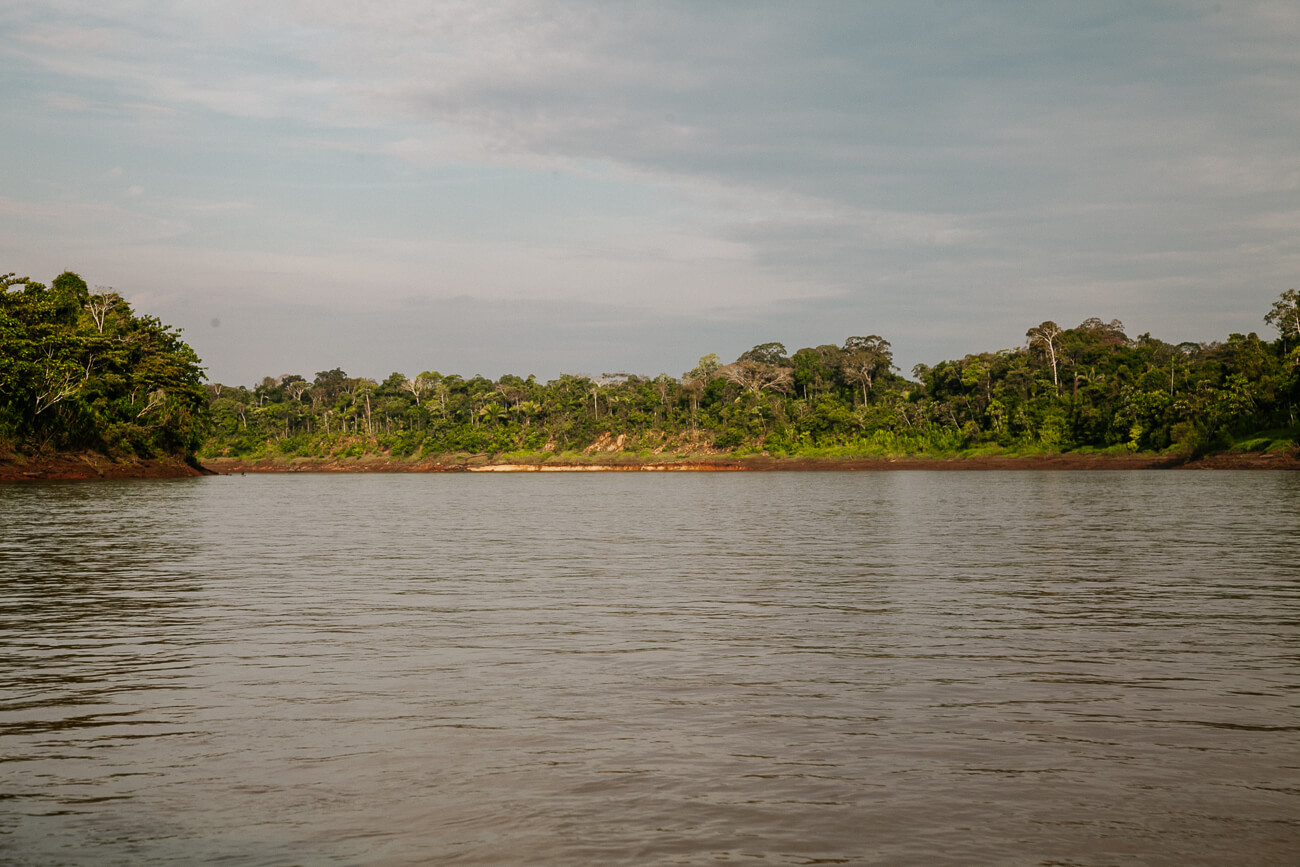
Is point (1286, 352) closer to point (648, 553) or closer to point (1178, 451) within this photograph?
point (1178, 451)

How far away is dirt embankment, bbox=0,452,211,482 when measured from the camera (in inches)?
2990

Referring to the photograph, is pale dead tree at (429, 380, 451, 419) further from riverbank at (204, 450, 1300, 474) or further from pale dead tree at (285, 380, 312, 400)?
pale dead tree at (285, 380, 312, 400)

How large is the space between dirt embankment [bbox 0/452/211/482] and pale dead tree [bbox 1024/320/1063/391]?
4299 inches

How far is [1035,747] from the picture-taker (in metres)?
8.21

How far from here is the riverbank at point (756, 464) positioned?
328 ft

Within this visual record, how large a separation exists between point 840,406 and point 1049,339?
31708 millimetres

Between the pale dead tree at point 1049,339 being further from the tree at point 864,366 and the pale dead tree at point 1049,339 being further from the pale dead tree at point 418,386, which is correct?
the pale dead tree at point 418,386

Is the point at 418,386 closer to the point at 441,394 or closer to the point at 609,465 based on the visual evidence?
the point at 441,394

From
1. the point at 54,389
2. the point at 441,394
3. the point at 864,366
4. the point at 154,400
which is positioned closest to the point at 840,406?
the point at 864,366

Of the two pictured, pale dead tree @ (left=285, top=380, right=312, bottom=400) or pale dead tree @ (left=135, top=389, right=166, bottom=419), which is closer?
pale dead tree @ (left=135, top=389, right=166, bottom=419)

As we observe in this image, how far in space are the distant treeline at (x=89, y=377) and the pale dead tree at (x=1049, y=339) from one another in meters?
106

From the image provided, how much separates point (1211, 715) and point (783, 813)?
17.0 ft

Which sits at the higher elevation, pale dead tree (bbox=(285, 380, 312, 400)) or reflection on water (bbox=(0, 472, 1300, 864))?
pale dead tree (bbox=(285, 380, 312, 400))

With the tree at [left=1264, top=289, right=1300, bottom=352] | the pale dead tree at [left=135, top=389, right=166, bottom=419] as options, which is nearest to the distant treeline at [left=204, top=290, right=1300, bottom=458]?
the tree at [left=1264, top=289, right=1300, bottom=352]
